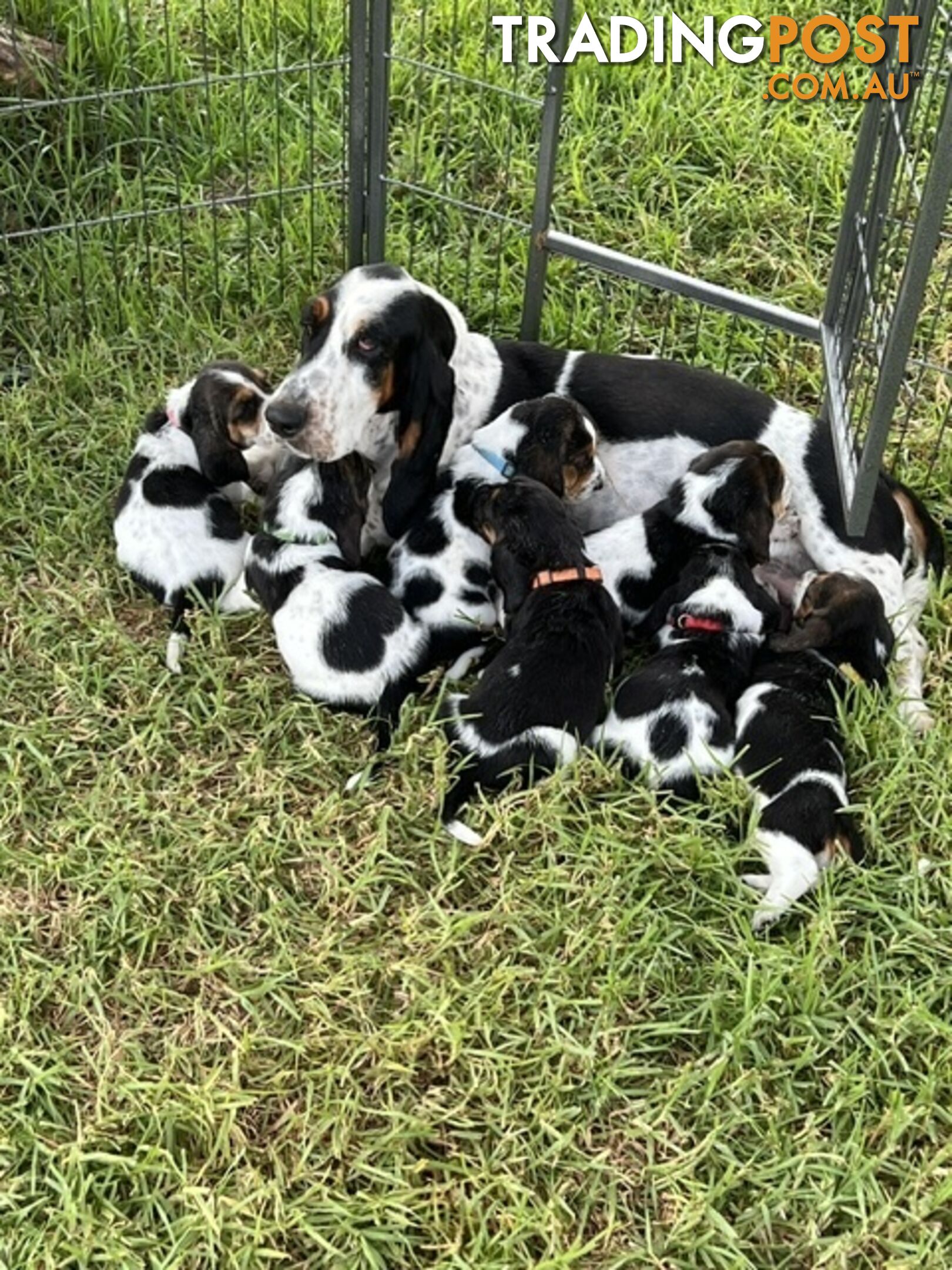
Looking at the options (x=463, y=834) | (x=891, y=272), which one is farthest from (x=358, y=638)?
(x=891, y=272)

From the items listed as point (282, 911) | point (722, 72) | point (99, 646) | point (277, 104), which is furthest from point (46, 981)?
point (722, 72)

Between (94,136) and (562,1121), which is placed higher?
(94,136)

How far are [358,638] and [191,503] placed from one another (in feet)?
2.27

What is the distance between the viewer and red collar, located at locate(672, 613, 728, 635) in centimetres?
342

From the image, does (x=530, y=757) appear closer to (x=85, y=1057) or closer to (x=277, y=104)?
(x=85, y=1057)

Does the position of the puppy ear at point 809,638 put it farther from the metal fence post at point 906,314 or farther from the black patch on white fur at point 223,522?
the black patch on white fur at point 223,522

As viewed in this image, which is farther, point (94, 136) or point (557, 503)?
point (94, 136)

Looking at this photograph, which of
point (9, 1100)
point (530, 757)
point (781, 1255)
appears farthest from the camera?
point (530, 757)

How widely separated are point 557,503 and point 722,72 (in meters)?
2.88

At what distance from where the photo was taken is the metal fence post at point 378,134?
4.40 m

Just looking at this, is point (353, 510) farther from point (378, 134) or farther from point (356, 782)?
point (378, 134)

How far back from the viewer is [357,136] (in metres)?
4.62

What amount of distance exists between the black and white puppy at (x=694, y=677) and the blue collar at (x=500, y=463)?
0.49 metres

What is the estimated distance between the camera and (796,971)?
9.78 feet
